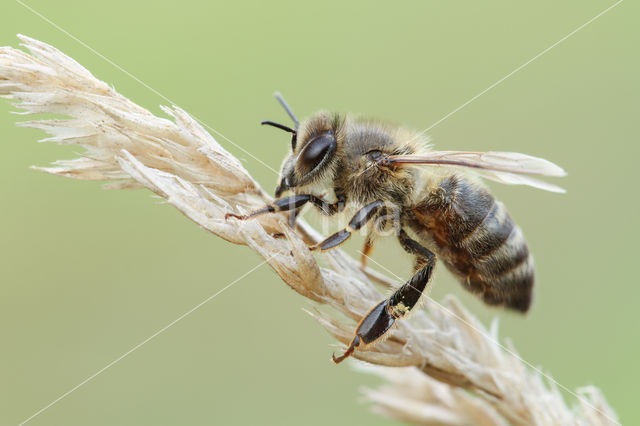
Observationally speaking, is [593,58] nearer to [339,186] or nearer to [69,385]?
[339,186]

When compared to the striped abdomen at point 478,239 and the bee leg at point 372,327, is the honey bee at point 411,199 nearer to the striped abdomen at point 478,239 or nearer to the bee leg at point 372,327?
the striped abdomen at point 478,239

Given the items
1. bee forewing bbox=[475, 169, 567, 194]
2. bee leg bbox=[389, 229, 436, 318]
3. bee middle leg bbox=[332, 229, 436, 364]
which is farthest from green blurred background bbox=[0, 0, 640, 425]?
bee forewing bbox=[475, 169, 567, 194]

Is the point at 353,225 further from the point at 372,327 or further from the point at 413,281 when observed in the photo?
the point at 372,327

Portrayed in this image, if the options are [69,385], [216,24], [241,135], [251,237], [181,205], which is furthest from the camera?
[216,24]

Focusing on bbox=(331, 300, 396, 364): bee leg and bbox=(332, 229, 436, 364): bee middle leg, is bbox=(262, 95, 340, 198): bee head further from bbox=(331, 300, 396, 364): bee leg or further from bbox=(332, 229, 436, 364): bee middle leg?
bbox=(331, 300, 396, 364): bee leg

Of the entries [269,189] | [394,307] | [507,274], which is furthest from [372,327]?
[269,189]

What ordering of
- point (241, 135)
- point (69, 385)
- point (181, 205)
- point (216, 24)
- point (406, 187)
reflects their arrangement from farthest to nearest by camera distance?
1. point (216, 24)
2. point (241, 135)
3. point (69, 385)
4. point (406, 187)
5. point (181, 205)

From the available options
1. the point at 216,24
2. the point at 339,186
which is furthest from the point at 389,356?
the point at 216,24
